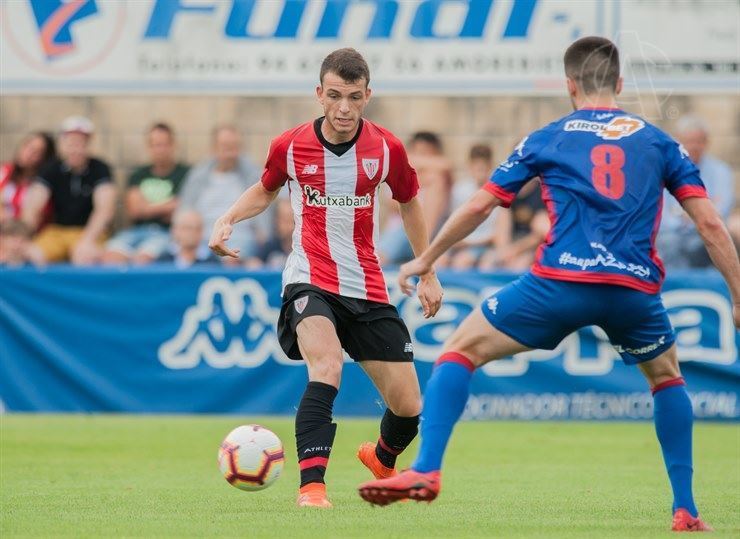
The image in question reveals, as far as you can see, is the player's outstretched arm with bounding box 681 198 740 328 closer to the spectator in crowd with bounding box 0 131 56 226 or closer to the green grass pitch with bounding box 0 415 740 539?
the green grass pitch with bounding box 0 415 740 539

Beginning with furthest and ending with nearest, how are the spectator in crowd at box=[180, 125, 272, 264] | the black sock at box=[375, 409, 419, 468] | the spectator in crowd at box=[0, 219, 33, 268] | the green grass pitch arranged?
the spectator in crowd at box=[180, 125, 272, 264]
the spectator in crowd at box=[0, 219, 33, 268]
the black sock at box=[375, 409, 419, 468]
the green grass pitch

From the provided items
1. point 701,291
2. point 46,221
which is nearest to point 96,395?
point 46,221

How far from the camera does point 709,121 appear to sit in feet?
58.2

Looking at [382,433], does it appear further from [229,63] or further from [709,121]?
[709,121]

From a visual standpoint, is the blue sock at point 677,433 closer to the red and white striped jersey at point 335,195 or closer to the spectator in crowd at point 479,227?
the red and white striped jersey at point 335,195

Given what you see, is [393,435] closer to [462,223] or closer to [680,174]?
[462,223]

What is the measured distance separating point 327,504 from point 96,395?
6793 mm

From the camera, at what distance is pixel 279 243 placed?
1518 centimetres

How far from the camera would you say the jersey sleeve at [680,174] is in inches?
248

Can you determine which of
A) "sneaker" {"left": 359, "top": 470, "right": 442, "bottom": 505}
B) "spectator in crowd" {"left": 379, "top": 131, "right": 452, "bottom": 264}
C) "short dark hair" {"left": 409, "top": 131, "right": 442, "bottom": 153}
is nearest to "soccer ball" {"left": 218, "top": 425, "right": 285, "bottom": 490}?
"sneaker" {"left": 359, "top": 470, "right": 442, "bottom": 505}

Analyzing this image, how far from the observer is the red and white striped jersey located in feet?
25.4

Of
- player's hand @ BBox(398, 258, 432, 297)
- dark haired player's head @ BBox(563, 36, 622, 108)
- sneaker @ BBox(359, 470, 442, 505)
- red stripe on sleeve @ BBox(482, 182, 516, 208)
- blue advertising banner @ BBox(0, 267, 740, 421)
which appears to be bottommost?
blue advertising banner @ BBox(0, 267, 740, 421)

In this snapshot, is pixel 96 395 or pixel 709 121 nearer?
pixel 96 395

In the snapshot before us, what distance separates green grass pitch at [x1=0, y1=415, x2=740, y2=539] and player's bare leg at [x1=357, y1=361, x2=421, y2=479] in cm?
28
